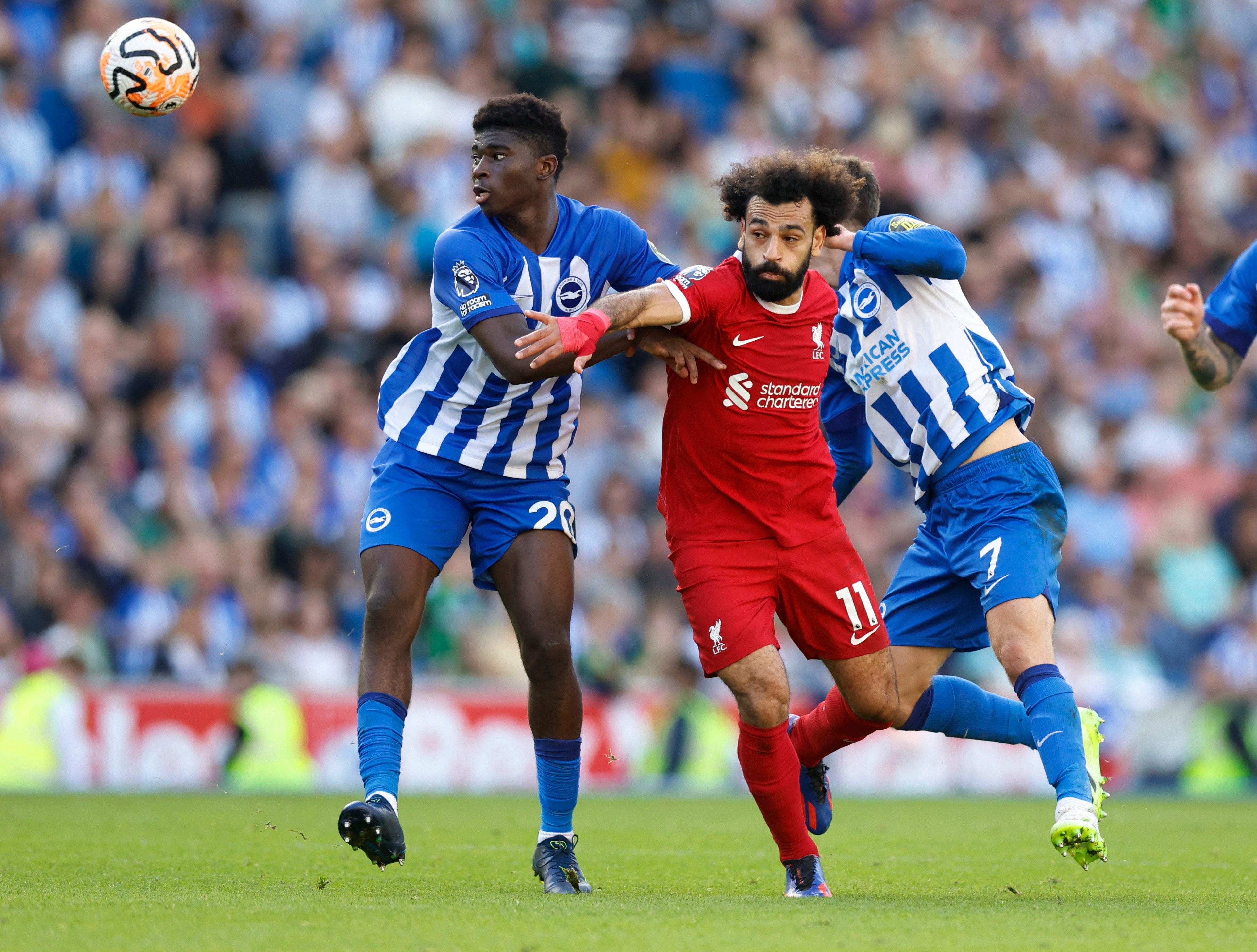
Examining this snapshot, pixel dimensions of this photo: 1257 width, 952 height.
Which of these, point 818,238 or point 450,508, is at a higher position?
point 818,238

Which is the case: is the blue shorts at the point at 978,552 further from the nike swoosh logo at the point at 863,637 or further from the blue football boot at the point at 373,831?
the blue football boot at the point at 373,831

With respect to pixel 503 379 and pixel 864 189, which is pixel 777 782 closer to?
pixel 503 379

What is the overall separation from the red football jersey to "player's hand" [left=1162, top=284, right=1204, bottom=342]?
1247 mm

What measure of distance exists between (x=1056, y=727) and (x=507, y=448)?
2199 millimetres

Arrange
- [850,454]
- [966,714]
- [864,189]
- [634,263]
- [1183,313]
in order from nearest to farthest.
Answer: [1183,313] < [634,263] < [864,189] < [966,714] < [850,454]

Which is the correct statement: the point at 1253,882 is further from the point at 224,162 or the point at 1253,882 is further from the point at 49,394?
the point at 224,162

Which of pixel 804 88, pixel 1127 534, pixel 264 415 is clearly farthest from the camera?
pixel 804 88

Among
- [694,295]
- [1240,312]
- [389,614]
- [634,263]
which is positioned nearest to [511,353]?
[694,295]

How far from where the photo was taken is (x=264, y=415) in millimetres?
12961

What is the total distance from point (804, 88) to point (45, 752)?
9.84 meters

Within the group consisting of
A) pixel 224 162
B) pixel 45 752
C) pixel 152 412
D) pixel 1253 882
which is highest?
pixel 224 162

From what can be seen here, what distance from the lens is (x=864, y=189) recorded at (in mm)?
6500

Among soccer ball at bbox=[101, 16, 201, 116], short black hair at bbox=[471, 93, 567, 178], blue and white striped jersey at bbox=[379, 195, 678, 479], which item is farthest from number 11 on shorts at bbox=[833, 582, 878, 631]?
soccer ball at bbox=[101, 16, 201, 116]

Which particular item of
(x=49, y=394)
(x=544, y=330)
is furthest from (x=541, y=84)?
(x=544, y=330)
